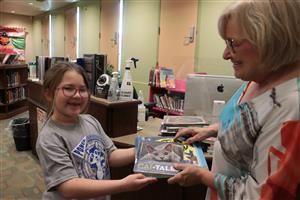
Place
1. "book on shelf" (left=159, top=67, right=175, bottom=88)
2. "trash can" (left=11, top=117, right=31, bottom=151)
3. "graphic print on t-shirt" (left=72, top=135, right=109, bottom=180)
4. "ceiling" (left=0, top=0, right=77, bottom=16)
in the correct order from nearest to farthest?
"graphic print on t-shirt" (left=72, top=135, right=109, bottom=180), "trash can" (left=11, top=117, right=31, bottom=151), "book on shelf" (left=159, top=67, right=175, bottom=88), "ceiling" (left=0, top=0, right=77, bottom=16)

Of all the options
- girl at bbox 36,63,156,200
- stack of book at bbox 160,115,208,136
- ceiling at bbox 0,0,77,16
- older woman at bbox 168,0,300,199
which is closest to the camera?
older woman at bbox 168,0,300,199

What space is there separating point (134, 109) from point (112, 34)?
4695mm

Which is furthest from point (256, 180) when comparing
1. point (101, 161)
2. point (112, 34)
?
point (112, 34)

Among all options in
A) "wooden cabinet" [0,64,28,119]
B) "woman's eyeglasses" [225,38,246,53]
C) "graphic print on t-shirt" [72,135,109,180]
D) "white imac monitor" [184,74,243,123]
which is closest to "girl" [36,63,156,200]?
"graphic print on t-shirt" [72,135,109,180]

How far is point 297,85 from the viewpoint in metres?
0.70

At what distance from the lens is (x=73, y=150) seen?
1.12 meters

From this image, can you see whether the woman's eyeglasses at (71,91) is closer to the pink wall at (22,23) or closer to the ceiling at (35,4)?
the ceiling at (35,4)

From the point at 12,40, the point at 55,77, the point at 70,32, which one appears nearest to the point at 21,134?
the point at 55,77

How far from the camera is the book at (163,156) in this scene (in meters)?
0.95

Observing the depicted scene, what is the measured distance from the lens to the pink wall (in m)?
10.1

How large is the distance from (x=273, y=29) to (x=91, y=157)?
86cm

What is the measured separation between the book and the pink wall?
10.6m

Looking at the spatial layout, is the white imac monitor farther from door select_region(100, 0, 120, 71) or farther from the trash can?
door select_region(100, 0, 120, 71)

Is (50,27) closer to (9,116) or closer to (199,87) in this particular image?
(9,116)
